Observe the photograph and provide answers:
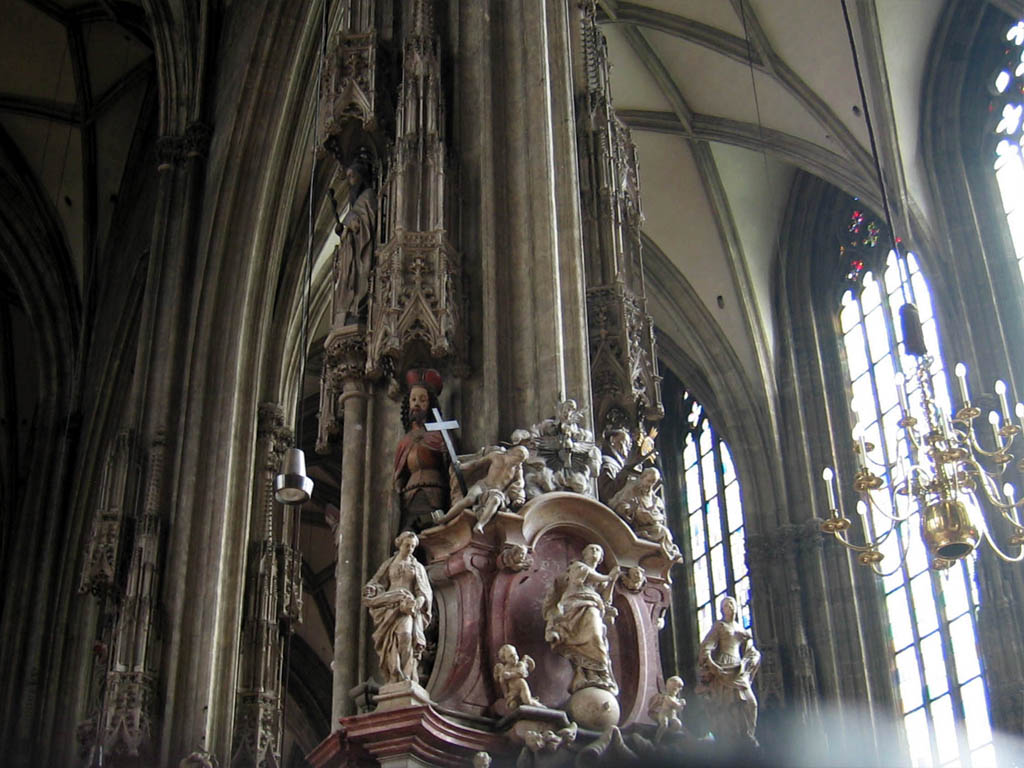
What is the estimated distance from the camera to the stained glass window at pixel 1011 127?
16.8 meters

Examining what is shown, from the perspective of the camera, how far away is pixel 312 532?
1204 inches

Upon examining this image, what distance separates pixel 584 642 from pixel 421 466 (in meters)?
1.50

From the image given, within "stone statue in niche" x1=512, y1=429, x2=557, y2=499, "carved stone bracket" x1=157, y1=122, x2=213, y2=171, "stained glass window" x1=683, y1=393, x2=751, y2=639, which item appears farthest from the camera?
"stained glass window" x1=683, y1=393, x2=751, y2=639

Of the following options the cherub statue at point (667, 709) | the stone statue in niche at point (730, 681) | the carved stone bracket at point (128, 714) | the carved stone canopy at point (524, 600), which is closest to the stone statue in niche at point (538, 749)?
the carved stone canopy at point (524, 600)

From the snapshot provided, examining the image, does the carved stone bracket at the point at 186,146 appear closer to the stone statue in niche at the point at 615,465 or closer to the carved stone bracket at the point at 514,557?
the stone statue in niche at the point at 615,465

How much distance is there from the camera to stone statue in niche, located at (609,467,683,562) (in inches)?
324

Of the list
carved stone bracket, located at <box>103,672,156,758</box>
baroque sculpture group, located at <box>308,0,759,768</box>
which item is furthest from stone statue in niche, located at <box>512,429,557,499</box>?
carved stone bracket, located at <box>103,672,156,758</box>

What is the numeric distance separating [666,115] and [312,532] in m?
13.8

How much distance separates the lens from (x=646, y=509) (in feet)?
27.3

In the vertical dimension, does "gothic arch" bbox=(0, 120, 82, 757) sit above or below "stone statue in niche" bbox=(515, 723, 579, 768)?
above

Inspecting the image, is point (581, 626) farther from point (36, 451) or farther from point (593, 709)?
point (36, 451)

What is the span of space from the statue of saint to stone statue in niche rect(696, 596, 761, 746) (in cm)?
166

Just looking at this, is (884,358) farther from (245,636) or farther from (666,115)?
(245,636)

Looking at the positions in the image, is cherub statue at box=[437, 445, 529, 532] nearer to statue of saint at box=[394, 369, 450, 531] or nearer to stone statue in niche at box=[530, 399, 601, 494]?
stone statue in niche at box=[530, 399, 601, 494]
